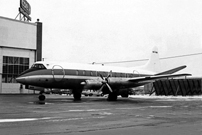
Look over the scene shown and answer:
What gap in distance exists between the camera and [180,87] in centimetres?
5631

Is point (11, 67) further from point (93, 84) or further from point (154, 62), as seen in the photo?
point (93, 84)

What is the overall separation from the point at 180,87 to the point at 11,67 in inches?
1388

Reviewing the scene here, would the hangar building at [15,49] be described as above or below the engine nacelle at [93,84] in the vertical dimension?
above

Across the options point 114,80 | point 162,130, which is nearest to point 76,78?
point 114,80

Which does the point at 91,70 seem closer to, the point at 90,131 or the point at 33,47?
the point at 90,131

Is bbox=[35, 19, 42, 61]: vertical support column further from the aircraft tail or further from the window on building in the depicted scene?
the aircraft tail

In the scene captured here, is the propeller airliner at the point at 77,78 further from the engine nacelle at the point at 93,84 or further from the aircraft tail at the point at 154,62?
the aircraft tail at the point at 154,62

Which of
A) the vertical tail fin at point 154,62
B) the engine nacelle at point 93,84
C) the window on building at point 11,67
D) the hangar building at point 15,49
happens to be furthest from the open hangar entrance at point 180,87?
the engine nacelle at point 93,84

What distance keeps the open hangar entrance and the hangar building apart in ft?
93.8

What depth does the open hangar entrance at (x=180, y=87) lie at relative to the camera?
2178 inches

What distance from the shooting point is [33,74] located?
28.1 m

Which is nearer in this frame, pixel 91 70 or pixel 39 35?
pixel 91 70

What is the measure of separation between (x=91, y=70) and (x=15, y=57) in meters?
31.7

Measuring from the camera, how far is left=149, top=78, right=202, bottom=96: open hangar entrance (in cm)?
5531
